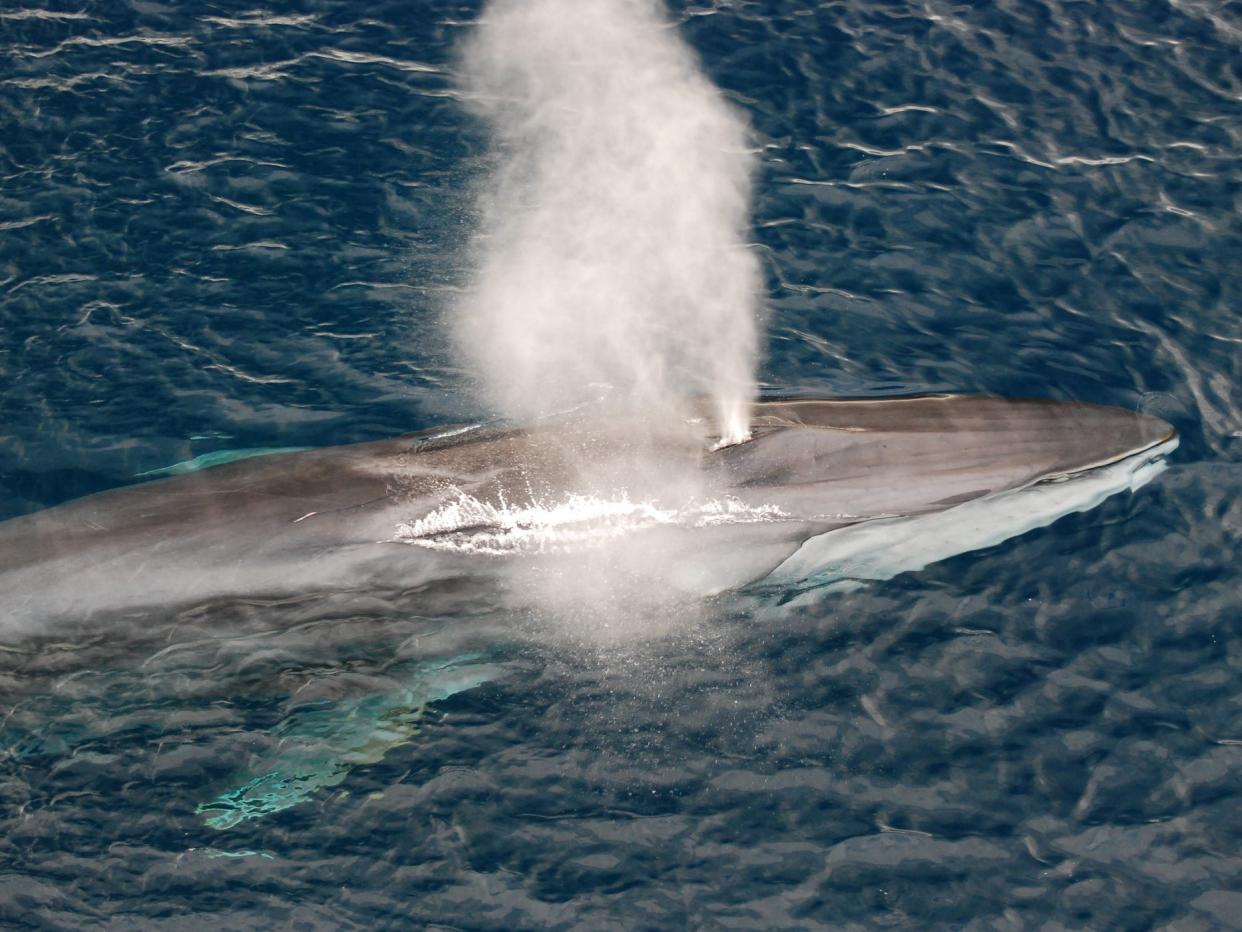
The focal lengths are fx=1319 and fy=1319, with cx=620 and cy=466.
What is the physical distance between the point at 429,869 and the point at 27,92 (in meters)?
12.2

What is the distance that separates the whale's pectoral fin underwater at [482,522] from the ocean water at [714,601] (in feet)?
0.55

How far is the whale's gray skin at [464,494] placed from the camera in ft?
37.3

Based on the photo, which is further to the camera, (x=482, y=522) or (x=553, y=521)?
(x=553, y=521)

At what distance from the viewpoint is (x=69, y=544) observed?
11469 mm

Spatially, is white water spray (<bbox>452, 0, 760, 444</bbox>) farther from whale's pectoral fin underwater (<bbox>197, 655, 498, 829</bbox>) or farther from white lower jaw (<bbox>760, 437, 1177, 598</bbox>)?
whale's pectoral fin underwater (<bbox>197, 655, 498, 829</bbox>)

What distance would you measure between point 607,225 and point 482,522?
5694mm

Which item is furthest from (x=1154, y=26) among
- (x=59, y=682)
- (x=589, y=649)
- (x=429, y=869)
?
(x=59, y=682)

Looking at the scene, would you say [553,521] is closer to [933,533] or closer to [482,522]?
[482,522]

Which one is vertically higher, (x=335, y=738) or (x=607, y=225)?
(x=607, y=225)

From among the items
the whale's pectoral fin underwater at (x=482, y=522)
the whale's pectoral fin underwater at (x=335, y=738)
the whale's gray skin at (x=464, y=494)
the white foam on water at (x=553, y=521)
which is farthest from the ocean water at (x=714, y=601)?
the white foam on water at (x=553, y=521)

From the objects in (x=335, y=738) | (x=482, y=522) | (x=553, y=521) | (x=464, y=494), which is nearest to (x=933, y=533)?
(x=553, y=521)

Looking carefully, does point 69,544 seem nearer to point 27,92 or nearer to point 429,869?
point 429,869

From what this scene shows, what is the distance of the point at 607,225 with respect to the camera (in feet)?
53.3

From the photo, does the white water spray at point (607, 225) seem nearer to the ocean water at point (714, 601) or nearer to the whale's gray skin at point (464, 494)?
the ocean water at point (714, 601)
